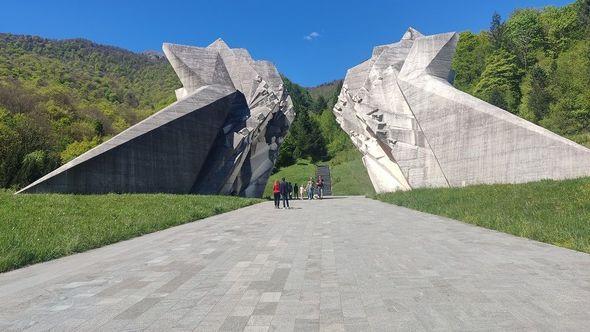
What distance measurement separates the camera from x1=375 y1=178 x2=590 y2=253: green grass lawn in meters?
7.54

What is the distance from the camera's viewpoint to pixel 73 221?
32.9 ft

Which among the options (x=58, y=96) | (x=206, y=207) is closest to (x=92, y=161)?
(x=206, y=207)

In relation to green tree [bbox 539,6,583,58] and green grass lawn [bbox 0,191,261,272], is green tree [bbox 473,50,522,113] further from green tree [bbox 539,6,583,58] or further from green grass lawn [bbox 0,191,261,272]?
green grass lawn [bbox 0,191,261,272]

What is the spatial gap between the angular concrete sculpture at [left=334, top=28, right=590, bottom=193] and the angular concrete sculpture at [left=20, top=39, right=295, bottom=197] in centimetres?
615

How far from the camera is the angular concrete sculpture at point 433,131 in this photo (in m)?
15.1

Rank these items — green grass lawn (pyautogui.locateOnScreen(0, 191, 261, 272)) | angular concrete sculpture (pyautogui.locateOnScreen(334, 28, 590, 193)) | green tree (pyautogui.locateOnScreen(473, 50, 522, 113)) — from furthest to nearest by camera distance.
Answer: green tree (pyautogui.locateOnScreen(473, 50, 522, 113)) → angular concrete sculpture (pyautogui.locateOnScreen(334, 28, 590, 193)) → green grass lawn (pyautogui.locateOnScreen(0, 191, 261, 272))

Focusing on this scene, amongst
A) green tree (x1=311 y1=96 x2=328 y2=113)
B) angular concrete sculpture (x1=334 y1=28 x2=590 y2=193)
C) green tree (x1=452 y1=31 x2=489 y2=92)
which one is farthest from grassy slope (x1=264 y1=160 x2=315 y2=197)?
green tree (x1=311 y1=96 x2=328 y2=113)

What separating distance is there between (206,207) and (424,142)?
11616mm

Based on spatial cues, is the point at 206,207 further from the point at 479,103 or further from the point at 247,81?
the point at 247,81

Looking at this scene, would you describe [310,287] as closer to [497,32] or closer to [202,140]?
[202,140]

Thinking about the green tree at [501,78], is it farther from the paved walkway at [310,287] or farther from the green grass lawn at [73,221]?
the paved walkway at [310,287]

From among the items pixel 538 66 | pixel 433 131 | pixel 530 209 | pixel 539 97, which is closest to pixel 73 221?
pixel 530 209

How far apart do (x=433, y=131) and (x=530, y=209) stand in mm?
10696

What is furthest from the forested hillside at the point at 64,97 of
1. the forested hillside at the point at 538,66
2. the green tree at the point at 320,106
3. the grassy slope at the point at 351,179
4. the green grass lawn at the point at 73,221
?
the green tree at the point at 320,106
